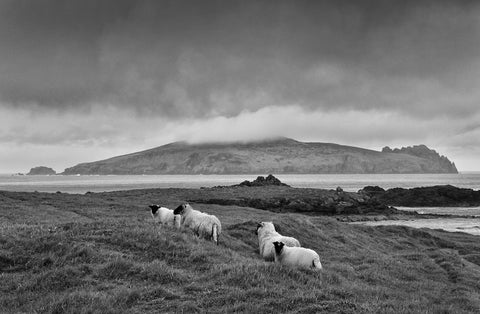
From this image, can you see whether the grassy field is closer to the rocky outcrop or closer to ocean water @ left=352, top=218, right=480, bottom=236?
ocean water @ left=352, top=218, right=480, bottom=236

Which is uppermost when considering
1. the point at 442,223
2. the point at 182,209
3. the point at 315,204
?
the point at 182,209

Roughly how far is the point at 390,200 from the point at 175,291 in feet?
301

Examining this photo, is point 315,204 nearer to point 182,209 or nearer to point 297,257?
point 182,209

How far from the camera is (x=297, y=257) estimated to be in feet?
49.5

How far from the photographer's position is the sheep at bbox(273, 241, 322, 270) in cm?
1484

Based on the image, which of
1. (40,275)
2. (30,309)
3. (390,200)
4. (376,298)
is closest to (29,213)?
(40,275)

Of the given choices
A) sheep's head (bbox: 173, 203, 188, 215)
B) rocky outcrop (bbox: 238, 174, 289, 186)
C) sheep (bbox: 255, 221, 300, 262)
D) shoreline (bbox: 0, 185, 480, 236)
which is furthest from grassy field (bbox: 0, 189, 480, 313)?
rocky outcrop (bbox: 238, 174, 289, 186)

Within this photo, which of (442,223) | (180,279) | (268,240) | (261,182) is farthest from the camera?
(261,182)

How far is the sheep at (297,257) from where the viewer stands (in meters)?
14.8

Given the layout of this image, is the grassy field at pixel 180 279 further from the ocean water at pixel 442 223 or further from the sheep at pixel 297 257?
the ocean water at pixel 442 223

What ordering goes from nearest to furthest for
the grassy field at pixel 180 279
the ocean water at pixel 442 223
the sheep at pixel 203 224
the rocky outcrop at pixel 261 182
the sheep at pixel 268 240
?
the grassy field at pixel 180 279, the sheep at pixel 268 240, the sheep at pixel 203 224, the ocean water at pixel 442 223, the rocky outcrop at pixel 261 182

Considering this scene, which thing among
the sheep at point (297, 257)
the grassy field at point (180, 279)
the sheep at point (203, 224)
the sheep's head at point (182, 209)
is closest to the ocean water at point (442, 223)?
the grassy field at point (180, 279)

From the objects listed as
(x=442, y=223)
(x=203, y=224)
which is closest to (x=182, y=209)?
(x=203, y=224)

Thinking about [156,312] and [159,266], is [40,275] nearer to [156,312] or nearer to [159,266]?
[159,266]
